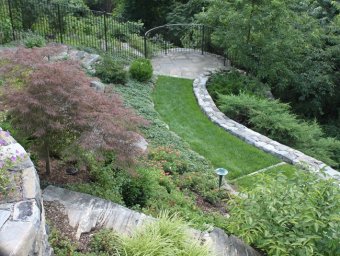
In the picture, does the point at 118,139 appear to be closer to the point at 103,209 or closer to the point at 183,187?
the point at 103,209

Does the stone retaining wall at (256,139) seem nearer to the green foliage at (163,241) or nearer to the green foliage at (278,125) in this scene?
the green foliage at (278,125)

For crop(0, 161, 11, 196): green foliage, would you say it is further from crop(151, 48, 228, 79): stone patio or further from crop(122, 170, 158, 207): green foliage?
crop(151, 48, 228, 79): stone patio

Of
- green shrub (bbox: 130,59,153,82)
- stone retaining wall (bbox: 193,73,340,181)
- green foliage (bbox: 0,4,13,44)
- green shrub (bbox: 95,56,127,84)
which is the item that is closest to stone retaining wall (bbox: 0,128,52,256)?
stone retaining wall (bbox: 193,73,340,181)

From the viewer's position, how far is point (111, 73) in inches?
366

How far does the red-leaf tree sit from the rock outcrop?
548mm

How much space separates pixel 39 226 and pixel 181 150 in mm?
4219

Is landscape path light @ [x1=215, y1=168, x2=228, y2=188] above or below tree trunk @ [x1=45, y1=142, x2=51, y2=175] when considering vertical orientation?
below

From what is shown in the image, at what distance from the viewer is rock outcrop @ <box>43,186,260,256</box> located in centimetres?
428

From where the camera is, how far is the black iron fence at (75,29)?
11.2 metres

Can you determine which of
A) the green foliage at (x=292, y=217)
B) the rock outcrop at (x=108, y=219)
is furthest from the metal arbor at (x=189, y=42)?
the green foliage at (x=292, y=217)

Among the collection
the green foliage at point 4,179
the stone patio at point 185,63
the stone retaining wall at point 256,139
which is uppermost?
the green foliage at point 4,179

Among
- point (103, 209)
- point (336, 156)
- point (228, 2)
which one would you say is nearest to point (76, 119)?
point (103, 209)

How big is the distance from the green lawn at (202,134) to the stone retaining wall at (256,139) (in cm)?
13

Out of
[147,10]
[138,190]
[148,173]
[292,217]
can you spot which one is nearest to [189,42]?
[147,10]
